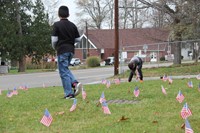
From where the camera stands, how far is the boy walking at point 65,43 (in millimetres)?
7426

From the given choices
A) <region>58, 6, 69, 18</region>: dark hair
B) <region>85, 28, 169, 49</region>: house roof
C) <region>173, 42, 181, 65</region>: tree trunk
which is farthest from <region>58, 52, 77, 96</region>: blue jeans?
<region>85, 28, 169, 49</region>: house roof

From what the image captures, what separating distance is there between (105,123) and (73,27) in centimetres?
292

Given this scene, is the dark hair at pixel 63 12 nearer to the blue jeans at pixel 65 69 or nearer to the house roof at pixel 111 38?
the blue jeans at pixel 65 69

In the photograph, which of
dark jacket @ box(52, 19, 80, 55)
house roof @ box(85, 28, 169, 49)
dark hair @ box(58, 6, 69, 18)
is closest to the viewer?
dark jacket @ box(52, 19, 80, 55)

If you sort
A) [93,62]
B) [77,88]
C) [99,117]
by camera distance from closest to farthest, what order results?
[99,117]
[77,88]
[93,62]

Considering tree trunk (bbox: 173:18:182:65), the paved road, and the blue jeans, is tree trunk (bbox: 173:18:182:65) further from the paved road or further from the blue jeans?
the blue jeans

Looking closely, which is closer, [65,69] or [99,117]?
[99,117]

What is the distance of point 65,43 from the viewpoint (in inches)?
295

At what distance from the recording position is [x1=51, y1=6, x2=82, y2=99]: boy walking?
7.43 m

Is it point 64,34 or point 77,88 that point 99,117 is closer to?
point 77,88

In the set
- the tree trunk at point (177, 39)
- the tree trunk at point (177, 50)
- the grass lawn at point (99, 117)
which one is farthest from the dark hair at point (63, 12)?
the tree trunk at point (177, 50)

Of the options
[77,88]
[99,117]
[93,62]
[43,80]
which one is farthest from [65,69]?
[93,62]

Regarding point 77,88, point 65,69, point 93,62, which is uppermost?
point 65,69

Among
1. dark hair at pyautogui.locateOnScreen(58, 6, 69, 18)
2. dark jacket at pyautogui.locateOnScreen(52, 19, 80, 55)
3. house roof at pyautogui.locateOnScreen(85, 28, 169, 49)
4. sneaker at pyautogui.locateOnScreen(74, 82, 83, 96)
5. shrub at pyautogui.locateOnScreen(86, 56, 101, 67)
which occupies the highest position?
house roof at pyautogui.locateOnScreen(85, 28, 169, 49)
